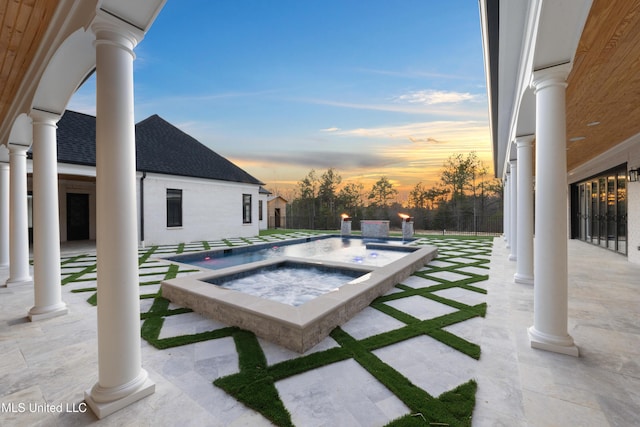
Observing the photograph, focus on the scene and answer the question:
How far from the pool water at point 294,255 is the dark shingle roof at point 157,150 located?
5.00 metres

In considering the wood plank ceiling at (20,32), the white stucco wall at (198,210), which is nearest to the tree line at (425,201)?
the white stucco wall at (198,210)

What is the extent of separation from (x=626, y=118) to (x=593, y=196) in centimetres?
733

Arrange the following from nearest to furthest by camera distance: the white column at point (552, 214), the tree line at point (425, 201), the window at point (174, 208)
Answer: the white column at point (552, 214), the window at point (174, 208), the tree line at point (425, 201)

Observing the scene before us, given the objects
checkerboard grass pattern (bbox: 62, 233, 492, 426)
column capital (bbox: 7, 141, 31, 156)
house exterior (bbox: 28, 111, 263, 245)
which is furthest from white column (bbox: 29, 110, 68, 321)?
house exterior (bbox: 28, 111, 263, 245)

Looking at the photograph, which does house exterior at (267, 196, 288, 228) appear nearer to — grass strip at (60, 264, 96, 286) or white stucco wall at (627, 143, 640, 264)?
grass strip at (60, 264, 96, 286)

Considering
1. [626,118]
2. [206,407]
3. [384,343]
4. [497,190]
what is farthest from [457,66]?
[497,190]

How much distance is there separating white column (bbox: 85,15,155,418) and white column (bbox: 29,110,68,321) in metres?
2.30

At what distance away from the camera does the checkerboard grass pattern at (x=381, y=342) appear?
198 cm

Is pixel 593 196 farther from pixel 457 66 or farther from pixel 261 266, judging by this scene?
pixel 261 266

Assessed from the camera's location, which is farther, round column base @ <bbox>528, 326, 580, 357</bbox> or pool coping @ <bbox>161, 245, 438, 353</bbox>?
pool coping @ <bbox>161, 245, 438, 353</bbox>

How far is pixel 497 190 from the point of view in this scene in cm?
2453

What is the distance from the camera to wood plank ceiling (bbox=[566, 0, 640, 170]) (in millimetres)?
2334

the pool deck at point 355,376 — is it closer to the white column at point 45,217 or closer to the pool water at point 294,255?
the white column at point 45,217

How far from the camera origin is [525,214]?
18.0ft
